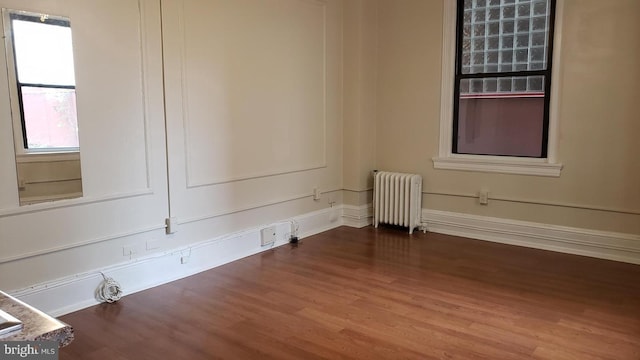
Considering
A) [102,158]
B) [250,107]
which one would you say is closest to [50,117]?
[102,158]

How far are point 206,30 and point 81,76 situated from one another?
3.68 feet

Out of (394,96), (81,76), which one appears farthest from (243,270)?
(394,96)

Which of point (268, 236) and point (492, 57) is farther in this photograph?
point (492, 57)

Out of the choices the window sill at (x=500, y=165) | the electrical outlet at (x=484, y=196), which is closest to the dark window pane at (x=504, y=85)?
the window sill at (x=500, y=165)

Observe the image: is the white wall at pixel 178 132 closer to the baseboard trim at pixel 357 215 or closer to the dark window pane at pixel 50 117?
the dark window pane at pixel 50 117

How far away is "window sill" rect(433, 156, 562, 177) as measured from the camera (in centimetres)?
475

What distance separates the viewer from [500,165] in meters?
5.03

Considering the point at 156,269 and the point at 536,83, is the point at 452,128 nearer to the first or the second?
the point at 536,83

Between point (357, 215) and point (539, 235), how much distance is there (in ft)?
6.16

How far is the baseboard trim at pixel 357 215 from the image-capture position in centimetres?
571

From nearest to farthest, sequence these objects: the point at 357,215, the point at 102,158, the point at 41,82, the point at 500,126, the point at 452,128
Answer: the point at 41,82 < the point at 102,158 < the point at 500,126 < the point at 452,128 < the point at 357,215

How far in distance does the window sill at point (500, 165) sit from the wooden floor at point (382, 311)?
77 centimetres

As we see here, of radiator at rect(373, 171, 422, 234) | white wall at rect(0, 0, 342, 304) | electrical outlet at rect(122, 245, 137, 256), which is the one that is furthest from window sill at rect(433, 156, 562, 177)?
electrical outlet at rect(122, 245, 137, 256)

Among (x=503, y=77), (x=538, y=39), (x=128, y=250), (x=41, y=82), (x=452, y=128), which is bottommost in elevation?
(x=128, y=250)
